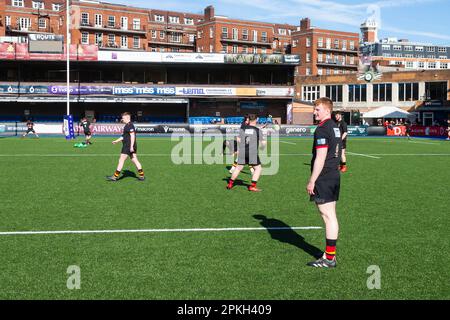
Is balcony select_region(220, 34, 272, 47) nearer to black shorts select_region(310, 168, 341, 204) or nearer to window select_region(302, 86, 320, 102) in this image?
window select_region(302, 86, 320, 102)

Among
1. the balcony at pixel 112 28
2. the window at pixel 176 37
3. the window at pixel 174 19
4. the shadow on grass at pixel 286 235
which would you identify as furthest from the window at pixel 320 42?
the shadow on grass at pixel 286 235

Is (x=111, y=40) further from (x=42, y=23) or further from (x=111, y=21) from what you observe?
(x=42, y=23)

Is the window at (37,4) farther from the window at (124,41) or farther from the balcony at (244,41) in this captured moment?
the balcony at (244,41)

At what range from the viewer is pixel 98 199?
36.0 feet

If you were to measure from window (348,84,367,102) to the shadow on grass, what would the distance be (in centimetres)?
7163

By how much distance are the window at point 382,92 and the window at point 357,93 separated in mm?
1578

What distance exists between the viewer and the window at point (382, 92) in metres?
74.4

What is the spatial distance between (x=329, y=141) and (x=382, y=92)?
240 ft

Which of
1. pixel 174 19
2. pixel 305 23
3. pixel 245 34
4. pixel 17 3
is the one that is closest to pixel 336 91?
pixel 245 34

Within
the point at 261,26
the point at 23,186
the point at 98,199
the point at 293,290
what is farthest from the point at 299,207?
the point at 261,26
